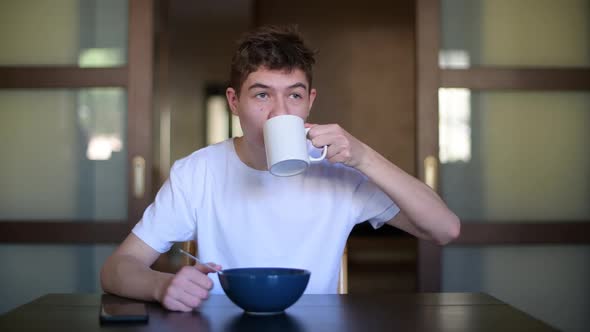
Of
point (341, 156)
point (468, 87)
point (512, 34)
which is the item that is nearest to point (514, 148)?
point (468, 87)

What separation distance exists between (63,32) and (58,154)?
52 cm

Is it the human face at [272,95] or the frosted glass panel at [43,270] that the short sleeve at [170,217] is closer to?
the human face at [272,95]

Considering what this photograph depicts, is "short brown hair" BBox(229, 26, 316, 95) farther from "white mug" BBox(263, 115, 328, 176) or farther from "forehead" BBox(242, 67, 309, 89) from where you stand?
"white mug" BBox(263, 115, 328, 176)

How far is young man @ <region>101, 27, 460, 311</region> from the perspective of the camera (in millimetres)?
1487

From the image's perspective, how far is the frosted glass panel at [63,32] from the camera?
284cm

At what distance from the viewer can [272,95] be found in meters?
1.50

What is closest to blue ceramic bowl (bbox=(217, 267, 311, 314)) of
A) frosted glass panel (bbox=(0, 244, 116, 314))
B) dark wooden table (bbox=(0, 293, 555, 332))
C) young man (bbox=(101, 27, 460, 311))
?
dark wooden table (bbox=(0, 293, 555, 332))

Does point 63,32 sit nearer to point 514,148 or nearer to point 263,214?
point 263,214

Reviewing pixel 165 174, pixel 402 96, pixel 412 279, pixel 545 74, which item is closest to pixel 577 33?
pixel 545 74

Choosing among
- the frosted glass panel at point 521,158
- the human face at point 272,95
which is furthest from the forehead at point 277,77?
the frosted glass panel at point 521,158

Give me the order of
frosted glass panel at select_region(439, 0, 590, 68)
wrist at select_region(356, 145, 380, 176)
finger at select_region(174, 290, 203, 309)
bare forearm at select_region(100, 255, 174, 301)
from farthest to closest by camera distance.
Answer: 1. frosted glass panel at select_region(439, 0, 590, 68)
2. wrist at select_region(356, 145, 380, 176)
3. bare forearm at select_region(100, 255, 174, 301)
4. finger at select_region(174, 290, 203, 309)

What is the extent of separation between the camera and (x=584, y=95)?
2.79 m

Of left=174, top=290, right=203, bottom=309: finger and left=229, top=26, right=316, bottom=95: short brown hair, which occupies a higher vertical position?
left=229, top=26, right=316, bottom=95: short brown hair

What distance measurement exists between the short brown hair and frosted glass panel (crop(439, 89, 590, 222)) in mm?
1389
